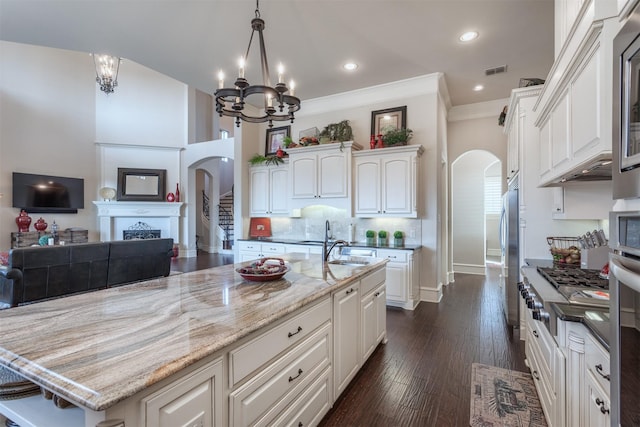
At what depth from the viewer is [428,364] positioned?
2.72 metres

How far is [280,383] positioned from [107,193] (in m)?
8.47

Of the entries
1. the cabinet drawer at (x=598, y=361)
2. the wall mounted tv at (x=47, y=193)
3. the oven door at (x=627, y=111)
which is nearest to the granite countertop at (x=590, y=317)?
the cabinet drawer at (x=598, y=361)

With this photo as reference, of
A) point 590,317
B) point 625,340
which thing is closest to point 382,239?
point 590,317

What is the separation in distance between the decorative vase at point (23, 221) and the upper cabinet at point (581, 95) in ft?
30.3

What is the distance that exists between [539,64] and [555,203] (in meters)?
2.44

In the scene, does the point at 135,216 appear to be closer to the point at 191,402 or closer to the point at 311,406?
the point at 311,406

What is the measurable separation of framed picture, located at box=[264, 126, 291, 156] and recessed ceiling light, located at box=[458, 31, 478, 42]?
3.20m

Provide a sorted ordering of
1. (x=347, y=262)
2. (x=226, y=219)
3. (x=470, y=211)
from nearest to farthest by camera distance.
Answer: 1. (x=347, y=262)
2. (x=470, y=211)
3. (x=226, y=219)

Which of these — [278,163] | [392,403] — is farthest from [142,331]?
[278,163]

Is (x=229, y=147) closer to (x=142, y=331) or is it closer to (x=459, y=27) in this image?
(x=459, y=27)

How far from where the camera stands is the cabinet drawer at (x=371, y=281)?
2496 millimetres

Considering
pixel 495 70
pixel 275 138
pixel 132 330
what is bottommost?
pixel 132 330

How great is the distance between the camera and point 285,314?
4.85 ft

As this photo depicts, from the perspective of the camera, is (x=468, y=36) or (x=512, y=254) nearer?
(x=512, y=254)
